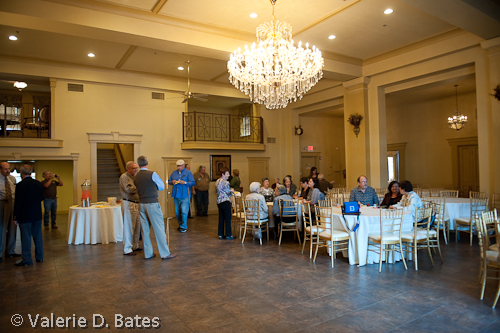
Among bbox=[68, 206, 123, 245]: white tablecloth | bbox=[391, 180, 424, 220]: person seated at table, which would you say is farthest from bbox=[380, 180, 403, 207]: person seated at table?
bbox=[68, 206, 123, 245]: white tablecloth

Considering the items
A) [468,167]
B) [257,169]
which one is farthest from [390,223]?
[468,167]

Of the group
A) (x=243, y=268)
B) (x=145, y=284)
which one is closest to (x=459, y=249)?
(x=243, y=268)

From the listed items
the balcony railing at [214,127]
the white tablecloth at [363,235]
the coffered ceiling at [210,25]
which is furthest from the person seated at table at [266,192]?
the balcony railing at [214,127]

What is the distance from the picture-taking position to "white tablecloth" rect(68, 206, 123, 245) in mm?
6824

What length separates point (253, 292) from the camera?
156 inches

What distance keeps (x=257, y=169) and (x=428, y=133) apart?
698cm

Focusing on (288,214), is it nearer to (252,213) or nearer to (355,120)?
(252,213)

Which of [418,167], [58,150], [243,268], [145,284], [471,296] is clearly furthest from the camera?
[418,167]

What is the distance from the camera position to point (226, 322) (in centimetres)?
320

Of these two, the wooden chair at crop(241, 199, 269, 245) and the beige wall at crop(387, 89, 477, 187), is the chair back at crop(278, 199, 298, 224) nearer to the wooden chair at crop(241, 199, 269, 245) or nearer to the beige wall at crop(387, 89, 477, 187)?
the wooden chair at crop(241, 199, 269, 245)

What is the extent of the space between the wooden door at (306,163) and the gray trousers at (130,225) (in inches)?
372

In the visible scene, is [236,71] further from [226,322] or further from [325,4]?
[226,322]

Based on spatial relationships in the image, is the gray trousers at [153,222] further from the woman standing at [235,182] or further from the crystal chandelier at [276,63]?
the woman standing at [235,182]

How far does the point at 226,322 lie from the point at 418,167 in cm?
1229
